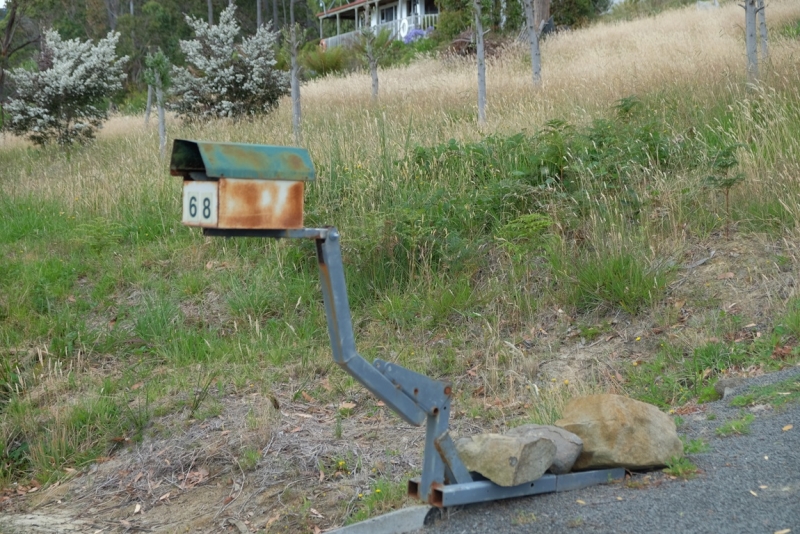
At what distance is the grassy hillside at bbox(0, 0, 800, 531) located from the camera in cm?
545

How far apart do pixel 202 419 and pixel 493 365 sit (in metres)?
2.19

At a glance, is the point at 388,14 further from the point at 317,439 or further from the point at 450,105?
the point at 317,439

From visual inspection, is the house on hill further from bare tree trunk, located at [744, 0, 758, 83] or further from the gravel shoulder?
the gravel shoulder

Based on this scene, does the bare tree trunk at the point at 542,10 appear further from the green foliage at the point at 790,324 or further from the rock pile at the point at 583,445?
the rock pile at the point at 583,445

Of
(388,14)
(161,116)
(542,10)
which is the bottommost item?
(161,116)

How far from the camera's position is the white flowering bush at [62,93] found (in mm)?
15961

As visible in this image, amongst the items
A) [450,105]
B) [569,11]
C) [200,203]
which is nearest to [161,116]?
[450,105]

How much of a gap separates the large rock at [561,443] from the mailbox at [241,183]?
1.54 m

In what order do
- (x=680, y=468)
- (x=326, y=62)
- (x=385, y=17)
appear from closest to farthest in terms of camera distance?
(x=680, y=468), (x=326, y=62), (x=385, y=17)

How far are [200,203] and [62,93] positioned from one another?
15.0 metres

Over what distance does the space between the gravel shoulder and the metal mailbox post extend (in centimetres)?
9

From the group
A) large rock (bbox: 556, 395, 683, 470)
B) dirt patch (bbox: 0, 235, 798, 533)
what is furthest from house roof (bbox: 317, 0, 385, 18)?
large rock (bbox: 556, 395, 683, 470)

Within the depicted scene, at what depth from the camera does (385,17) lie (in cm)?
4475

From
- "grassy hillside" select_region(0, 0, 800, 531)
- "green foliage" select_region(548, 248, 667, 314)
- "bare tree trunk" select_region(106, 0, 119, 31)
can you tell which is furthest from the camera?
"bare tree trunk" select_region(106, 0, 119, 31)
